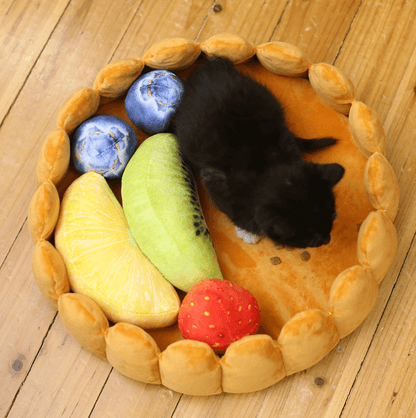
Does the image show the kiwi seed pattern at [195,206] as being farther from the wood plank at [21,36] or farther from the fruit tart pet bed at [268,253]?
the wood plank at [21,36]

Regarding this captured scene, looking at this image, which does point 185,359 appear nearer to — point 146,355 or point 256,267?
point 146,355

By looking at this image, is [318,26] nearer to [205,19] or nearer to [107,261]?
[205,19]

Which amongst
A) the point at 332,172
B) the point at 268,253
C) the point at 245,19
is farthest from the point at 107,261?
the point at 245,19

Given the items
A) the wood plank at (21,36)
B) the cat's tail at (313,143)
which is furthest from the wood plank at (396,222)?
the wood plank at (21,36)

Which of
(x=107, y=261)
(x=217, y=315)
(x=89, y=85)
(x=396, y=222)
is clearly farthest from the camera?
(x=89, y=85)

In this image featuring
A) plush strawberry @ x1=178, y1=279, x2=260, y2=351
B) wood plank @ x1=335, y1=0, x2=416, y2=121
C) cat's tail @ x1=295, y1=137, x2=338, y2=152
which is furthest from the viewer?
wood plank @ x1=335, y1=0, x2=416, y2=121

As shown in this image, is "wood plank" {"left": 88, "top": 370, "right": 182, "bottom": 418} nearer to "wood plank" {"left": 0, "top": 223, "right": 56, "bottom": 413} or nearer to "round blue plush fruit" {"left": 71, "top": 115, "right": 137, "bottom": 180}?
"wood plank" {"left": 0, "top": 223, "right": 56, "bottom": 413}

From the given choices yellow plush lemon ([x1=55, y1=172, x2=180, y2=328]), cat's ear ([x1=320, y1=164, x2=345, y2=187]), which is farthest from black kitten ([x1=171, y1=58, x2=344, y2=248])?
yellow plush lemon ([x1=55, y1=172, x2=180, y2=328])
